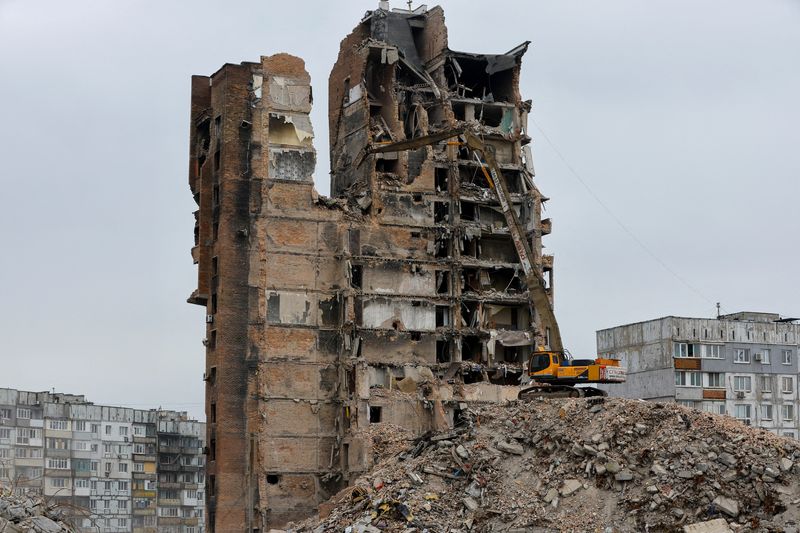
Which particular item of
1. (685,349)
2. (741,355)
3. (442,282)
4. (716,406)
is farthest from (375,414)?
(741,355)

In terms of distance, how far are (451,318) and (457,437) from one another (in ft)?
54.0

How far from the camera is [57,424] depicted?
110938mm

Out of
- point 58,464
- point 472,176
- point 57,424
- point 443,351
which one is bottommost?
point 58,464


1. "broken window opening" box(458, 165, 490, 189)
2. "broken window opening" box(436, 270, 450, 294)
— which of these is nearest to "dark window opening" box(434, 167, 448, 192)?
"broken window opening" box(458, 165, 490, 189)

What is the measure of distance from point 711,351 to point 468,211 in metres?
25.1

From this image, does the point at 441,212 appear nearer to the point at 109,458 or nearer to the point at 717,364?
the point at 717,364

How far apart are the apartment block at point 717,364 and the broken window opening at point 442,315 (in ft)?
77.1

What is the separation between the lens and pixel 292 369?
199 ft

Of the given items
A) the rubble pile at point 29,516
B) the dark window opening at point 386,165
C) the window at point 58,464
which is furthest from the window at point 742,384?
the window at point 58,464

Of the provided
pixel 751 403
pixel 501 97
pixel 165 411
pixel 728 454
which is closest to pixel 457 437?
pixel 728 454

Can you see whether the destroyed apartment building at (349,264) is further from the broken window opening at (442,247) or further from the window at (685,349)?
the window at (685,349)

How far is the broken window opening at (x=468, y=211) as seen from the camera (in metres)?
66.1

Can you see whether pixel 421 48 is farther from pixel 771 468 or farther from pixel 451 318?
pixel 771 468

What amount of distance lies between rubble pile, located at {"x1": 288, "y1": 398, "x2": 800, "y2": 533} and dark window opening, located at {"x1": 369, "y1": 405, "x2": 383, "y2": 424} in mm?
11234
